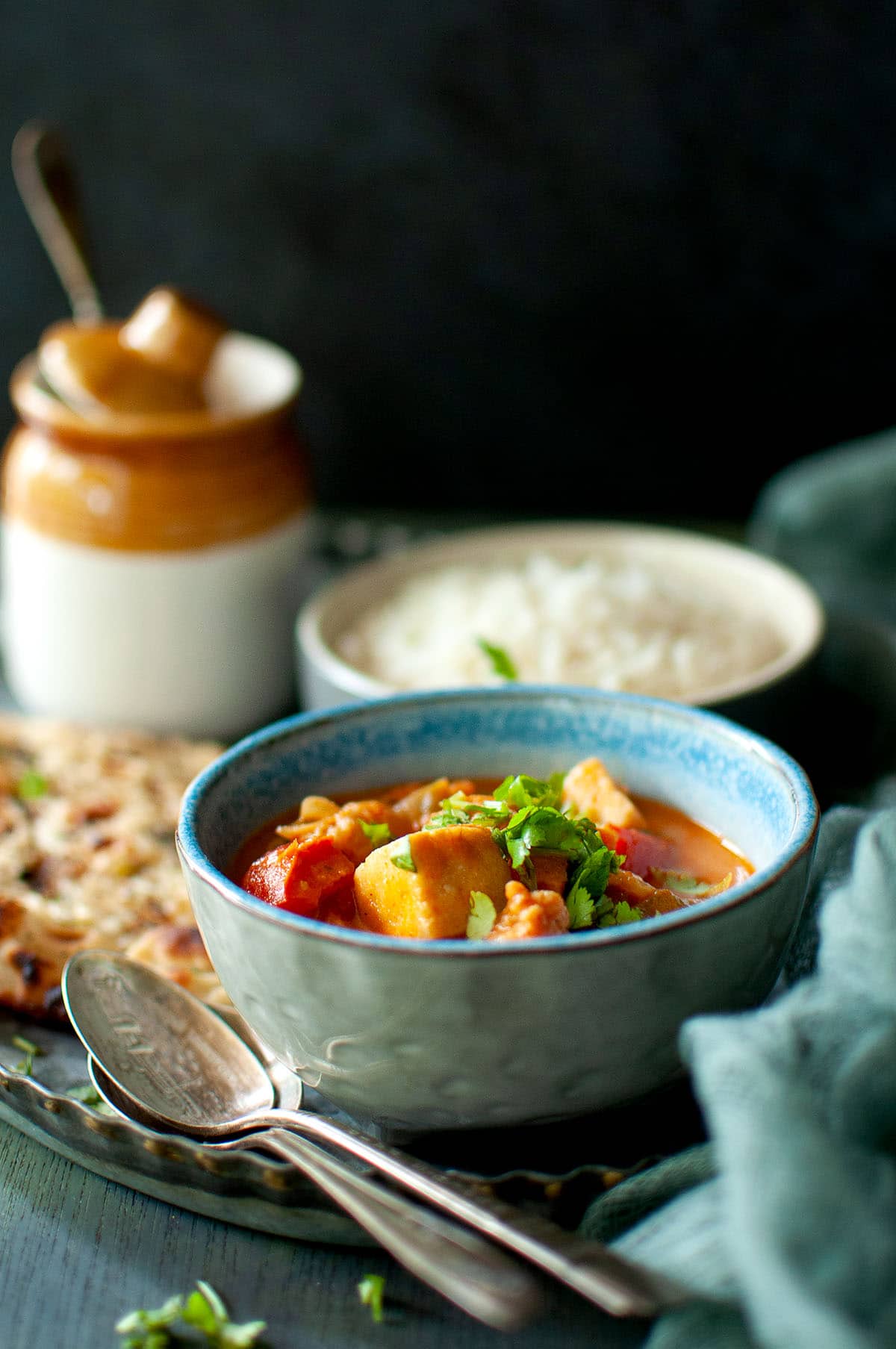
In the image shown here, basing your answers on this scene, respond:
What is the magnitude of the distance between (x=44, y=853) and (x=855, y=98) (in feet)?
6.67

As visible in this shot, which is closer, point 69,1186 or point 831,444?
point 69,1186

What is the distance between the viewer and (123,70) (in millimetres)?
2850

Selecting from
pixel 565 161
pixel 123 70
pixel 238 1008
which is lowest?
pixel 238 1008

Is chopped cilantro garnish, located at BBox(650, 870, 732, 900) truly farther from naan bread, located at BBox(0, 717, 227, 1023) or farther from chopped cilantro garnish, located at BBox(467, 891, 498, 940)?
naan bread, located at BBox(0, 717, 227, 1023)

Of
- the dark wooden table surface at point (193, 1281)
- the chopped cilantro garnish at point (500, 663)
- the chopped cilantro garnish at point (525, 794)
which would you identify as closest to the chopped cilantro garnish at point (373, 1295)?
the dark wooden table surface at point (193, 1281)

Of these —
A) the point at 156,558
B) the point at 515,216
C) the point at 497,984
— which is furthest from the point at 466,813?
the point at 515,216

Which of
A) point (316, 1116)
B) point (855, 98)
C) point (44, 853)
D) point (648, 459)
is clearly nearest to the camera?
point (316, 1116)

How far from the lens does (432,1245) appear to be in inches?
39.5

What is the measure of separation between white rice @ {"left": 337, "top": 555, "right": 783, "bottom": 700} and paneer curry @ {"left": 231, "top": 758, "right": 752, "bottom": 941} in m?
0.49

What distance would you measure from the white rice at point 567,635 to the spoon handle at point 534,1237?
0.89 m

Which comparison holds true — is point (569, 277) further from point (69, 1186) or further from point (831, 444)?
point (69, 1186)

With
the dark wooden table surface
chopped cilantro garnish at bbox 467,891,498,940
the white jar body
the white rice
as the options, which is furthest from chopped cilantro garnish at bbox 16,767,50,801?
chopped cilantro garnish at bbox 467,891,498,940

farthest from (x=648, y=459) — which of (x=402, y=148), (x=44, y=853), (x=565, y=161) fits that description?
(x=44, y=853)

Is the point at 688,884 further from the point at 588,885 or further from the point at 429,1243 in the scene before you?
the point at 429,1243
